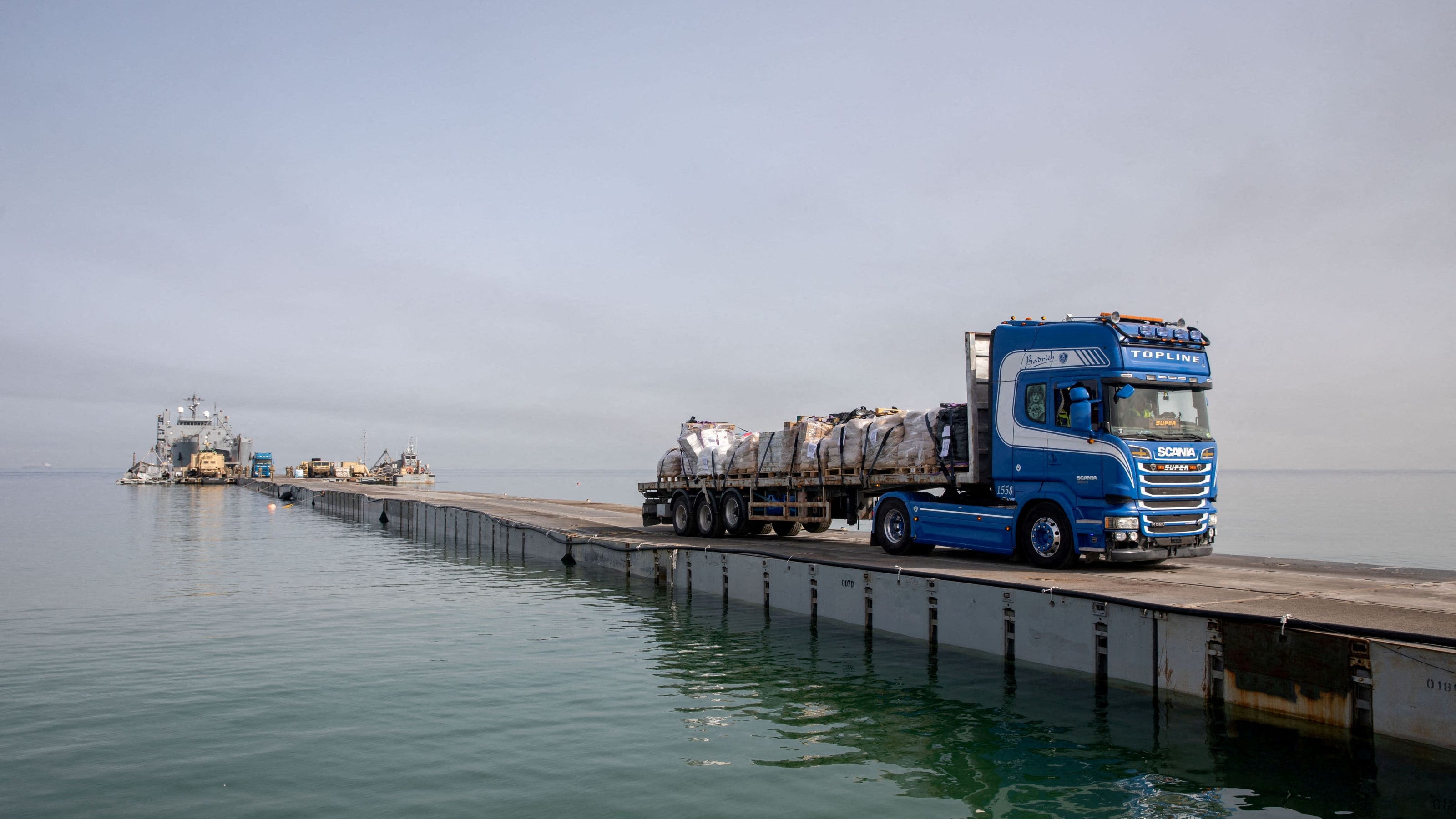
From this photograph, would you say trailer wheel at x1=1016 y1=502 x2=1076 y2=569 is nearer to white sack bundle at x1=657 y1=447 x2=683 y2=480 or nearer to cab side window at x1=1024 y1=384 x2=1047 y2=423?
cab side window at x1=1024 y1=384 x2=1047 y2=423

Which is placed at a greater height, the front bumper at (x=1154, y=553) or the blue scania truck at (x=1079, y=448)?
the blue scania truck at (x=1079, y=448)

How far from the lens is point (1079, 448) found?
15234mm

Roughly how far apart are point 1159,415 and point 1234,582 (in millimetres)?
2845

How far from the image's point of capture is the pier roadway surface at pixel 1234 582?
35.2 feet

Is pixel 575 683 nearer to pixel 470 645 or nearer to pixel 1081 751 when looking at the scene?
pixel 470 645

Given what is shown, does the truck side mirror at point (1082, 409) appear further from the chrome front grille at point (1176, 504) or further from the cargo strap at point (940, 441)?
the cargo strap at point (940, 441)

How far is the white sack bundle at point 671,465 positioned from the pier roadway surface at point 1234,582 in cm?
385

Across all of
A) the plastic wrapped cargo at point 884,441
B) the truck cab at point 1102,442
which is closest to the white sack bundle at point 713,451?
the plastic wrapped cargo at point 884,441

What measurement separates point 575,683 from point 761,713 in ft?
9.93

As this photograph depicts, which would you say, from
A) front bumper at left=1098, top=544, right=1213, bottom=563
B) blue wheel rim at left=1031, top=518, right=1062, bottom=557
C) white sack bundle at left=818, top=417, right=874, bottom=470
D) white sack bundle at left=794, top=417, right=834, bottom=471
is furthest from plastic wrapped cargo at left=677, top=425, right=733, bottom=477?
front bumper at left=1098, top=544, right=1213, bottom=563

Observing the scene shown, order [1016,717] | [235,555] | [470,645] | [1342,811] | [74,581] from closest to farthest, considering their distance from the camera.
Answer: [1342,811], [1016,717], [470,645], [74,581], [235,555]

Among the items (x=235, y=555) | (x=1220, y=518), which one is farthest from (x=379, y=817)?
Answer: (x=1220, y=518)

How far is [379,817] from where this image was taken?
26.5ft

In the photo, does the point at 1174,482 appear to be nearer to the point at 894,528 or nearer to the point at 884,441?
the point at 894,528
